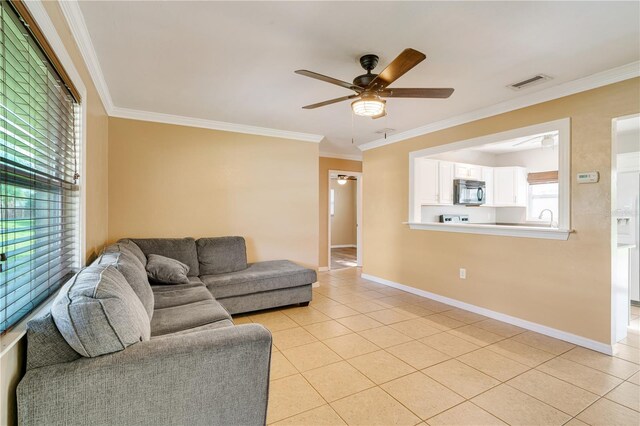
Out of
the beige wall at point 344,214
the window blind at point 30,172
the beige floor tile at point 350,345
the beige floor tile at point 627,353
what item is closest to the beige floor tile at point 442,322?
the beige floor tile at point 350,345

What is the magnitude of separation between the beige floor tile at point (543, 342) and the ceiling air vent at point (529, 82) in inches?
99.0

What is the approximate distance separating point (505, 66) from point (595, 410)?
8.58 feet

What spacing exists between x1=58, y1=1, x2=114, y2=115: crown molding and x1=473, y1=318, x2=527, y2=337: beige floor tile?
4.40 meters

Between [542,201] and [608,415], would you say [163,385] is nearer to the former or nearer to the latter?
[608,415]

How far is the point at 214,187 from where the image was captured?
4.29m

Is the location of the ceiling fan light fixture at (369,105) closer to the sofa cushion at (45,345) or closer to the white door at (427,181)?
the sofa cushion at (45,345)

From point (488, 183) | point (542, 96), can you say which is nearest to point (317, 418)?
point (542, 96)

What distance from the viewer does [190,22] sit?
79.7 inches

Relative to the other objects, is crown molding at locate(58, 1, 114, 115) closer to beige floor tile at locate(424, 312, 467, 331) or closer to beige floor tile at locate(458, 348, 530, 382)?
beige floor tile at locate(458, 348, 530, 382)

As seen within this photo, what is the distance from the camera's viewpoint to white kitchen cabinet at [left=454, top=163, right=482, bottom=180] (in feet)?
17.1

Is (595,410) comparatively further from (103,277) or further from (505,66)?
(103,277)

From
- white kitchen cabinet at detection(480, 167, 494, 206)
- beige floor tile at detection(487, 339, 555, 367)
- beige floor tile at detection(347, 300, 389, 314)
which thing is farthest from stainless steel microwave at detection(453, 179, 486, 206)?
beige floor tile at detection(487, 339, 555, 367)

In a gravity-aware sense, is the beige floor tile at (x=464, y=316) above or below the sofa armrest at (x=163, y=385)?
below

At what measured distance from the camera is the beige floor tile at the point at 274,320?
334cm
